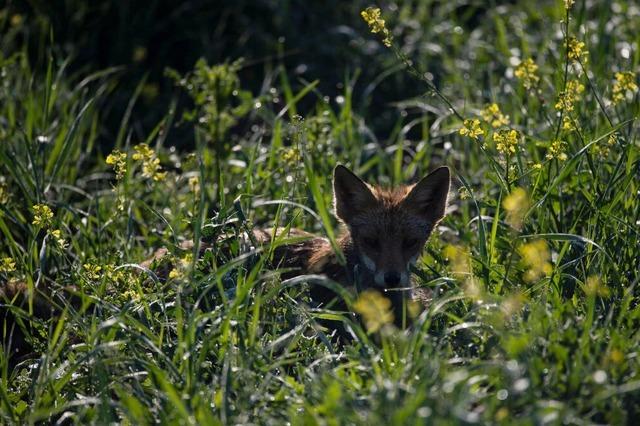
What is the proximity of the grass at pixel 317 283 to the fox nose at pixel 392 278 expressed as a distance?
0.15 m

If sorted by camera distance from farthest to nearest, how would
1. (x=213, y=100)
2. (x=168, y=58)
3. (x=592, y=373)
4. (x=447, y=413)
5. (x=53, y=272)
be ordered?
(x=168, y=58)
(x=213, y=100)
(x=53, y=272)
(x=592, y=373)
(x=447, y=413)

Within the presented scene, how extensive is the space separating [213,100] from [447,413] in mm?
4260

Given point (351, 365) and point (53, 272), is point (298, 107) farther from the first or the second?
point (351, 365)

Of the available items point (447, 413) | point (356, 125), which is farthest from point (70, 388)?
point (356, 125)

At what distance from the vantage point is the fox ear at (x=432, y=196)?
614 cm

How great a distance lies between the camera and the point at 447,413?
345cm

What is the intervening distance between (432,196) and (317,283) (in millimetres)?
1897

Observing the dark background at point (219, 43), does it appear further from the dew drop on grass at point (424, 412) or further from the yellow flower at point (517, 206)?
the dew drop on grass at point (424, 412)

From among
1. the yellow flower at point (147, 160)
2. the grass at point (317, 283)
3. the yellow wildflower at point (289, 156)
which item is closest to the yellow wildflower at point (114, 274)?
the grass at point (317, 283)

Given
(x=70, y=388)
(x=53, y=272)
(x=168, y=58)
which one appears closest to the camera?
(x=70, y=388)

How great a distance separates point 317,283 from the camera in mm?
4539

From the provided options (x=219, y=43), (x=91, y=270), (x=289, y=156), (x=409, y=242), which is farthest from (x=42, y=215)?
(x=219, y=43)

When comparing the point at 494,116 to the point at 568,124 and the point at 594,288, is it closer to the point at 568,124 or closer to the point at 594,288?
the point at 568,124

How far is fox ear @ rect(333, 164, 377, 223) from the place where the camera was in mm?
6155
